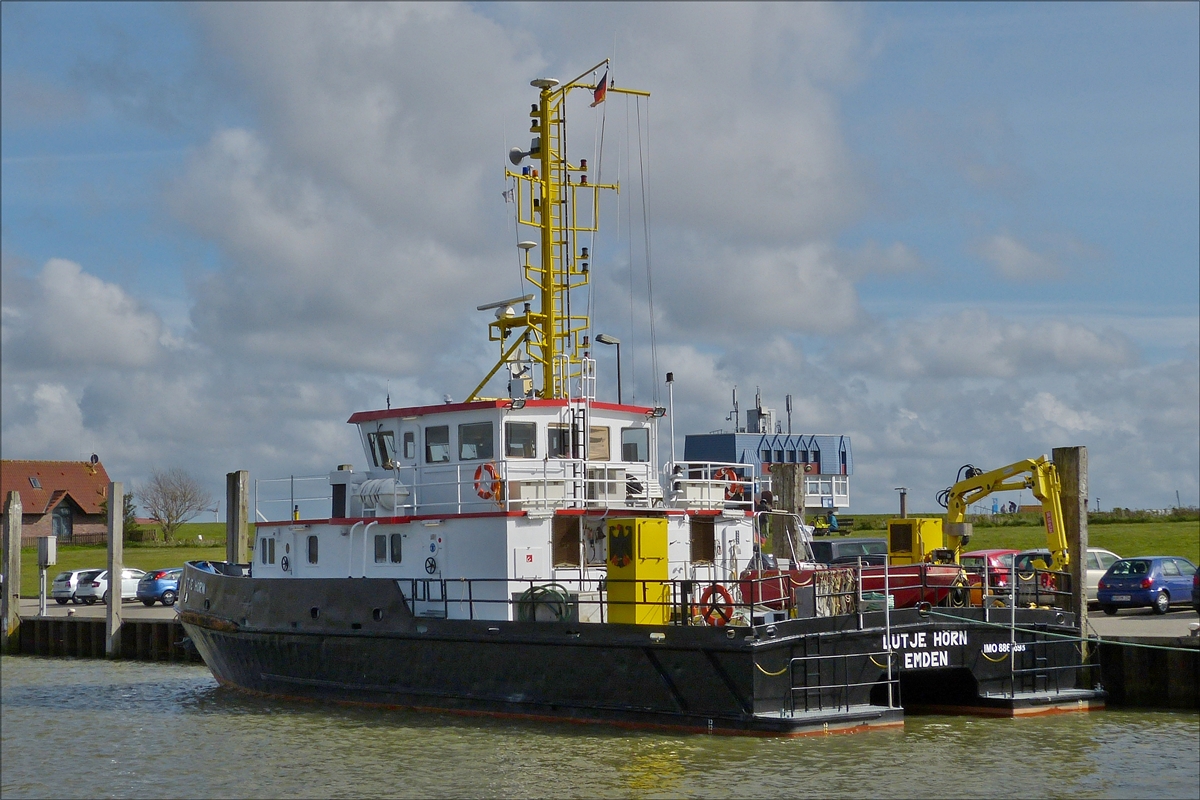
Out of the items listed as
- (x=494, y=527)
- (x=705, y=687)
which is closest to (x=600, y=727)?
(x=705, y=687)

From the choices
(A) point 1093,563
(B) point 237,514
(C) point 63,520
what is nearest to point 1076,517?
(A) point 1093,563

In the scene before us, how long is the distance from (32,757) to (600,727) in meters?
6.65

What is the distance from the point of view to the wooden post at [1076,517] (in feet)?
57.3

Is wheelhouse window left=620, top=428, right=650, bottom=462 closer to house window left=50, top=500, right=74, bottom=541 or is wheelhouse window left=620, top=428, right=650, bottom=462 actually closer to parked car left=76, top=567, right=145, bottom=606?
parked car left=76, top=567, right=145, bottom=606

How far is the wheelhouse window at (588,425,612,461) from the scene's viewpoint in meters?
18.1

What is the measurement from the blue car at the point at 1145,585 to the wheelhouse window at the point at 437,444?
514 inches

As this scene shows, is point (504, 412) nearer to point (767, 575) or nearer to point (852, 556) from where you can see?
point (767, 575)

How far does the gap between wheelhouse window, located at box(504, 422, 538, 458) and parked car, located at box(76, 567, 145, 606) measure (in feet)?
62.3

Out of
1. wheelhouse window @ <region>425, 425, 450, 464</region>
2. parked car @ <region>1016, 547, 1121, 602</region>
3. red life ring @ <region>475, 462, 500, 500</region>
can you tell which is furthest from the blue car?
wheelhouse window @ <region>425, 425, 450, 464</region>

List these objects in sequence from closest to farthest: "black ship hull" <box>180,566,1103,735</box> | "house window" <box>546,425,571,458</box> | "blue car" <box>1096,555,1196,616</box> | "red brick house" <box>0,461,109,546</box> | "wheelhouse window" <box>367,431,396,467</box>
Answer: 1. "black ship hull" <box>180,566,1103,735</box>
2. "house window" <box>546,425,571,458</box>
3. "wheelhouse window" <box>367,431,396,467</box>
4. "blue car" <box>1096,555,1196,616</box>
5. "red brick house" <box>0,461,109,546</box>

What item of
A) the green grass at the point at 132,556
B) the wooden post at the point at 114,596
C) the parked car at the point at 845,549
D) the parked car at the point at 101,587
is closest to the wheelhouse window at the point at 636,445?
the parked car at the point at 845,549

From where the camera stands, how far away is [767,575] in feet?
→ 54.7

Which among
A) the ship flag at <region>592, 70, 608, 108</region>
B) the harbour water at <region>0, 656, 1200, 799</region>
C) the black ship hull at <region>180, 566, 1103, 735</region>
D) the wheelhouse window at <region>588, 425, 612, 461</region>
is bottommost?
the harbour water at <region>0, 656, 1200, 799</region>

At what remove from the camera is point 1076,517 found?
1783 centimetres
